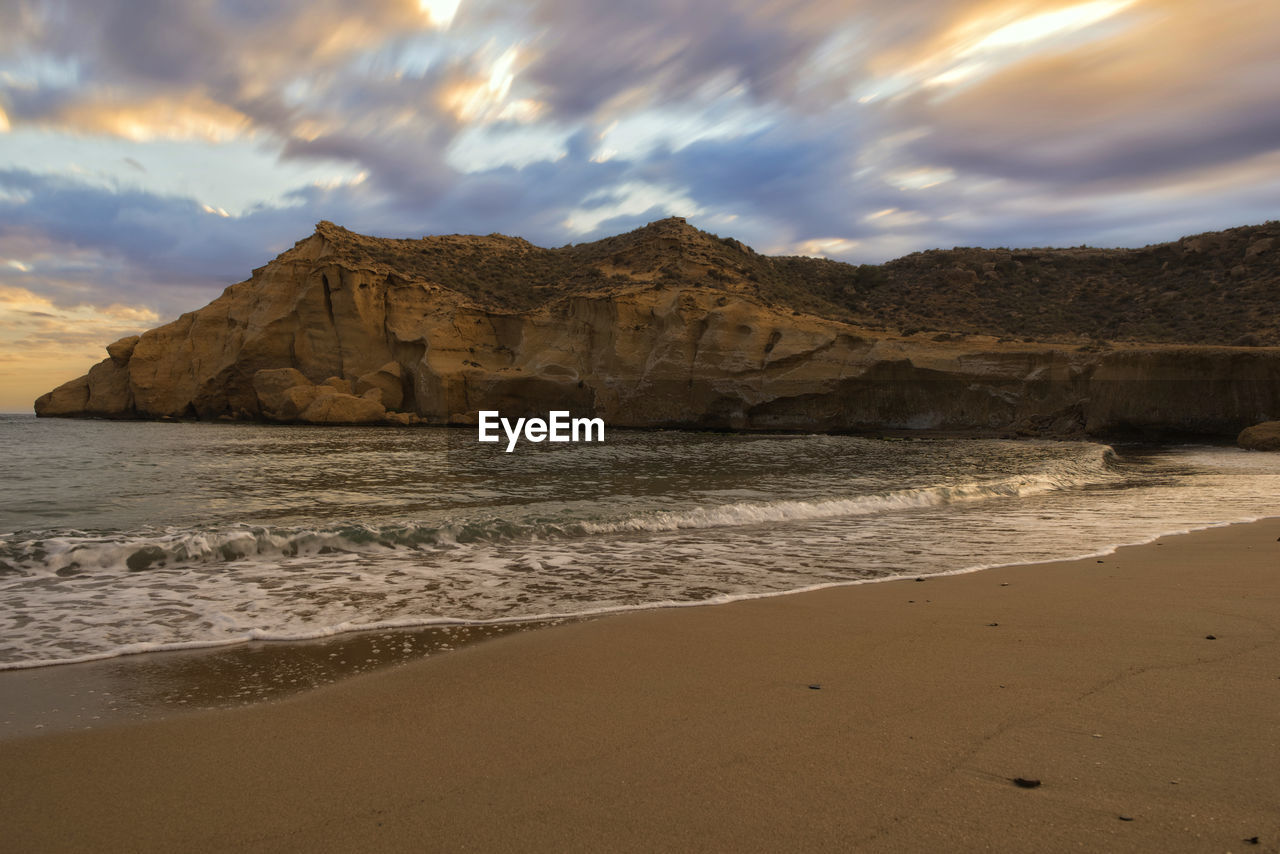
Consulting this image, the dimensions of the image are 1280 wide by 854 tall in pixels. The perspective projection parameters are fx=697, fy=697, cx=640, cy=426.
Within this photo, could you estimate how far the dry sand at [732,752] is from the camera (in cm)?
202

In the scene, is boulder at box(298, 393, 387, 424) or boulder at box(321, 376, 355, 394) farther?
boulder at box(321, 376, 355, 394)

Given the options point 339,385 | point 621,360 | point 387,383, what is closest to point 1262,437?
point 621,360

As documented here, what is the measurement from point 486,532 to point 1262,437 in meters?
27.4

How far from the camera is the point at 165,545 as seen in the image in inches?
277

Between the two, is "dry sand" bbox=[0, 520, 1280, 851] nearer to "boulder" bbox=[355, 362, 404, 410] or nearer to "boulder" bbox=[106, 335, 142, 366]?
"boulder" bbox=[355, 362, 404, 410]

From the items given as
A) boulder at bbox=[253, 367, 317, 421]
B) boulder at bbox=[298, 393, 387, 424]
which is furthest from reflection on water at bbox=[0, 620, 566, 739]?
boulder at bbox=[253, 367, 317, 421]

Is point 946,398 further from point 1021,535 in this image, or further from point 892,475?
point 1021,535

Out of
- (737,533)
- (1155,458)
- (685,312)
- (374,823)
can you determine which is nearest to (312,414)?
(685,312)

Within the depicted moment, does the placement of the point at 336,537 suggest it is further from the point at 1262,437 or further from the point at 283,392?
the point at 283,392

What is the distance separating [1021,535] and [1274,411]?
2613 centimetres

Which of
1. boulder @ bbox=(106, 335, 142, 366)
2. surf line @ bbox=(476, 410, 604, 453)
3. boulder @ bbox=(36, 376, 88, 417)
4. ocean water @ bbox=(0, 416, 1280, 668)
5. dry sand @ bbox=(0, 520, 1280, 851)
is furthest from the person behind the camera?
boulder @ bbox=(36, 376, 88, 417)

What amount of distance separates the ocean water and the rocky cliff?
13.6 metres

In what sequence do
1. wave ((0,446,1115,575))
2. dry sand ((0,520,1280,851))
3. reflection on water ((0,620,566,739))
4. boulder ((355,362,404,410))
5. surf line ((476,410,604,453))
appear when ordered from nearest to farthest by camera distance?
dry sand ((0,520,1280,851)), reflection on water ((0,620,566,739)), wave ((0,446,1115,575)), surf line ((476,410,604,453)), boulder ((355,362,404,410))

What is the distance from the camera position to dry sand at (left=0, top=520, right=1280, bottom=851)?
202 centimetres
